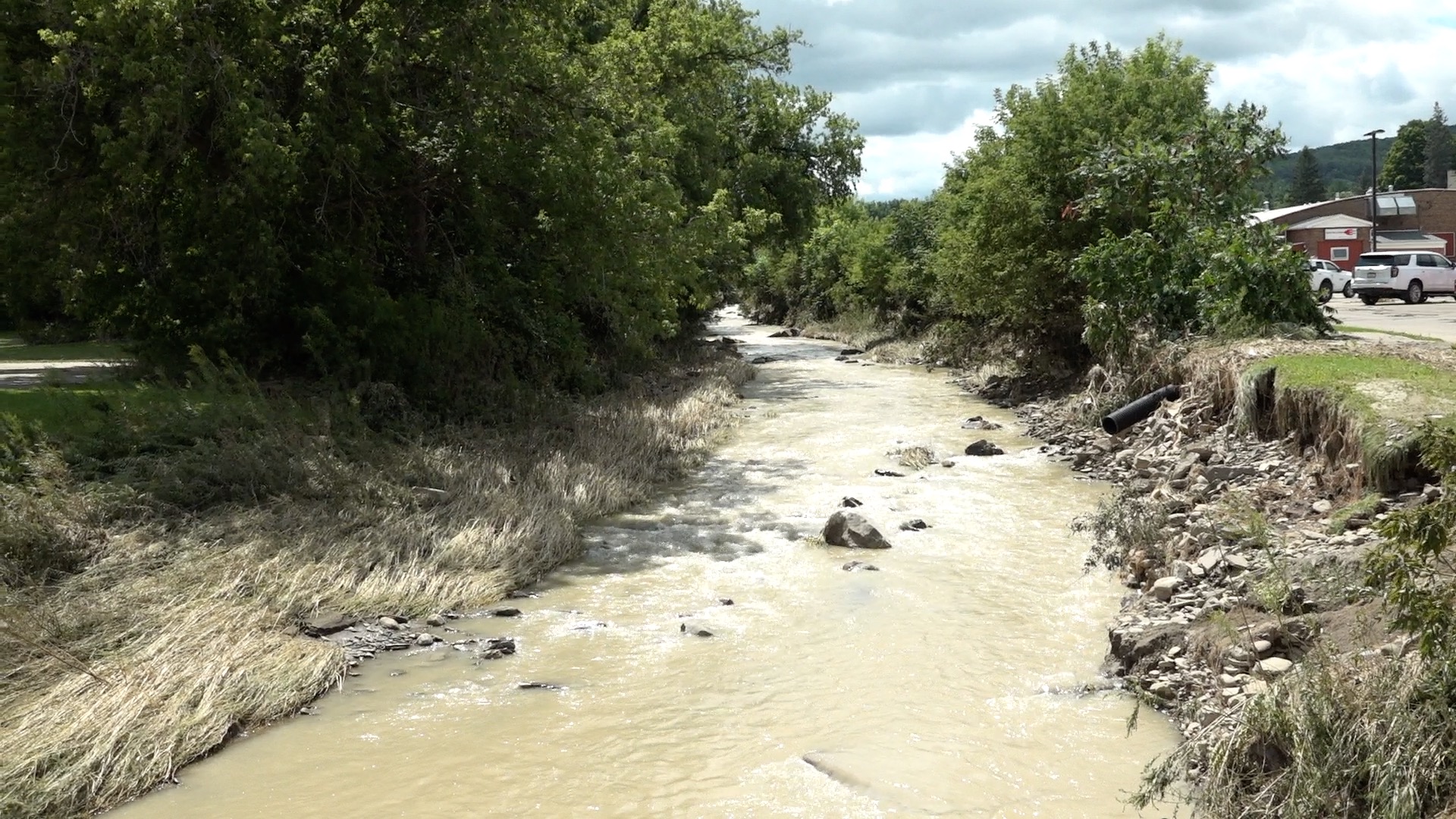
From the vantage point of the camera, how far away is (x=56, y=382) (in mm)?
14727

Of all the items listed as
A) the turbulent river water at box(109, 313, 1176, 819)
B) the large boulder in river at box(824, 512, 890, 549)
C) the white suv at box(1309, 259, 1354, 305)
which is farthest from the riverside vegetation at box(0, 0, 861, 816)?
the white suv at box(1309, 259, 1354, 305)

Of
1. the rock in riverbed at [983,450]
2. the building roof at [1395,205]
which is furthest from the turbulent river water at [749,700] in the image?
the building roof at [1395,205]

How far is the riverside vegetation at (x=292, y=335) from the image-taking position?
8.05 metres

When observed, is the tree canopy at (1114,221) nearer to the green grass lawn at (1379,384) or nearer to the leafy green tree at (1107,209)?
the leafy green tree at (1107,209)

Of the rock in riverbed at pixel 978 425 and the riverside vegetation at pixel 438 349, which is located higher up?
the riverside vegetation at pixel 438 349

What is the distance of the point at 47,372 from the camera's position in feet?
59.2

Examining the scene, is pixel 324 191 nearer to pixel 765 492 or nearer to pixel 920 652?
pixel 765 492

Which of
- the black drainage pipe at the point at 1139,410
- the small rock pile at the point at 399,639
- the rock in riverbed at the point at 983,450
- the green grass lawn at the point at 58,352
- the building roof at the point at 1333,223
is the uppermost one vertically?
the green grass lawn at the point at 58,352

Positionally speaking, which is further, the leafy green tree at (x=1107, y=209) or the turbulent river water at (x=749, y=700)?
the leafy green tree at (x=1107, y=209)

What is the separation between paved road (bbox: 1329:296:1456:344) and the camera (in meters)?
24.6

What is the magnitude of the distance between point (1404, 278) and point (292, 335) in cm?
3660

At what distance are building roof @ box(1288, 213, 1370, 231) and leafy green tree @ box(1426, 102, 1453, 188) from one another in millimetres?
78400

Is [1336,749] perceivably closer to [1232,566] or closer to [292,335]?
[1232,566]

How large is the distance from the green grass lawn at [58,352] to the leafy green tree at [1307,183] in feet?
444
